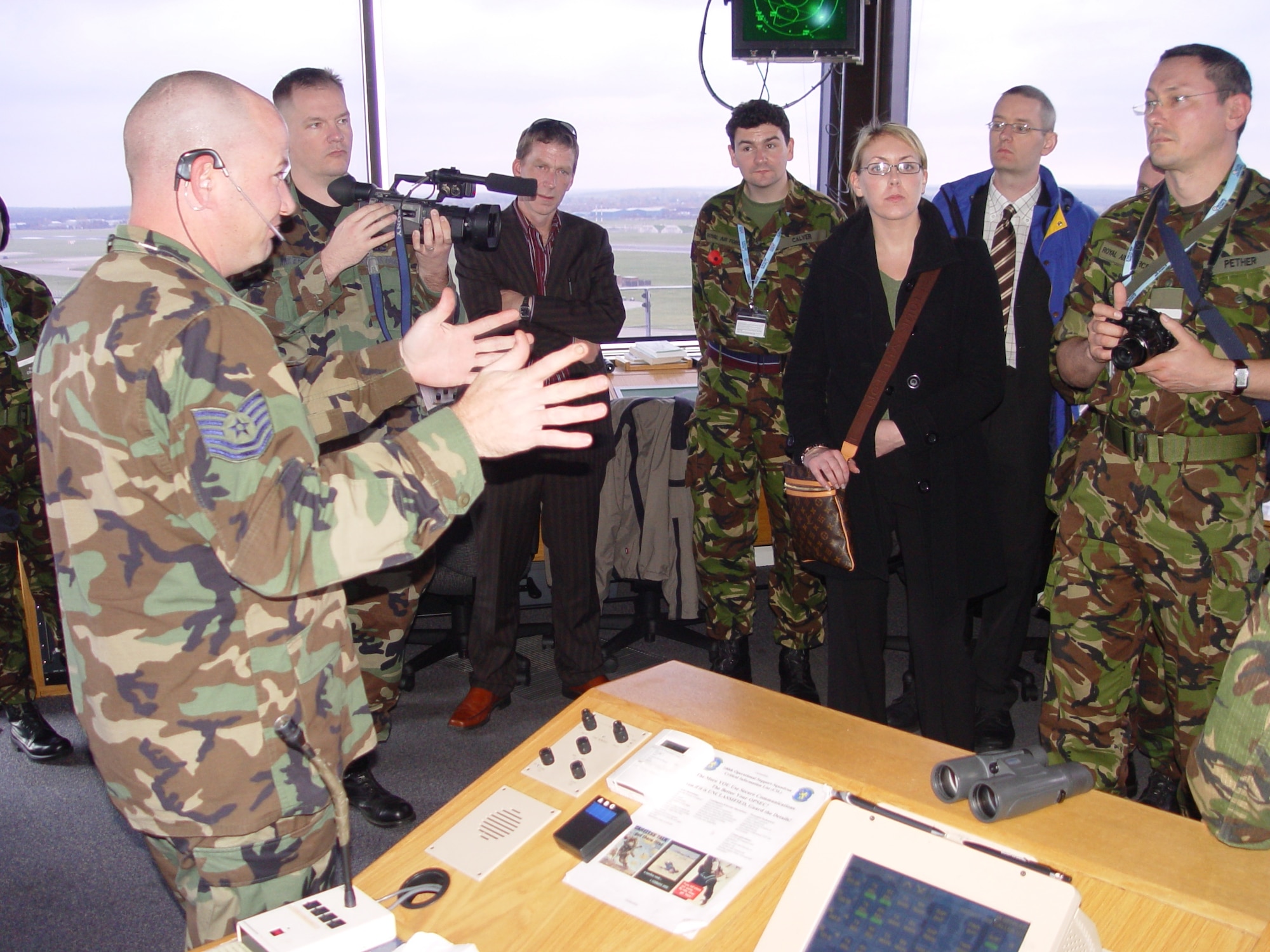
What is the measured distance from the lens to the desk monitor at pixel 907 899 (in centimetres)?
96

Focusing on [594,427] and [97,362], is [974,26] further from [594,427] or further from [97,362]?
[97,362]

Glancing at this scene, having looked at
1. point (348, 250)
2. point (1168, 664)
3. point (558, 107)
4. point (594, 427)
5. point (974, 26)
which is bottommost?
point (1168, 664)

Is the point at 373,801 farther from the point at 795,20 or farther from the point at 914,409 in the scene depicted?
the point at 795,20

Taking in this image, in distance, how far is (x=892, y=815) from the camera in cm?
119

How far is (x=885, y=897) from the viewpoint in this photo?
3.34ft

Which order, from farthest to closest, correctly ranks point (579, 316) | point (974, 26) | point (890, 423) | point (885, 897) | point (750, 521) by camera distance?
1. point (974, 26)
2. point (750, 521)
3. point (579, 316)
4. point (890, 423)
5. point (885, 897)

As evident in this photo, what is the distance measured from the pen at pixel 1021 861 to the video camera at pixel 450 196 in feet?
5.45

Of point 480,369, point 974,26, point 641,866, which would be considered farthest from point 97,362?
point 974,26

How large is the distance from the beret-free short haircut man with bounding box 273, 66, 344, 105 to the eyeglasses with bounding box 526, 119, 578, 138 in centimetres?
54

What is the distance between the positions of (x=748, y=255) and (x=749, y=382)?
40 cm

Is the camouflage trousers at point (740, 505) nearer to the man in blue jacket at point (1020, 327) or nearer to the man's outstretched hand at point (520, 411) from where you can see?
the man in blue jacket at point (1020, 327)

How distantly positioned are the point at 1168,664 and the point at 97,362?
7.07 feet

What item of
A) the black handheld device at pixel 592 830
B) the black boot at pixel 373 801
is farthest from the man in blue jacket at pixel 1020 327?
the black handheld device at pixel 592 830

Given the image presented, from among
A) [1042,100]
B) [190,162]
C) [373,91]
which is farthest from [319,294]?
[373,91]
